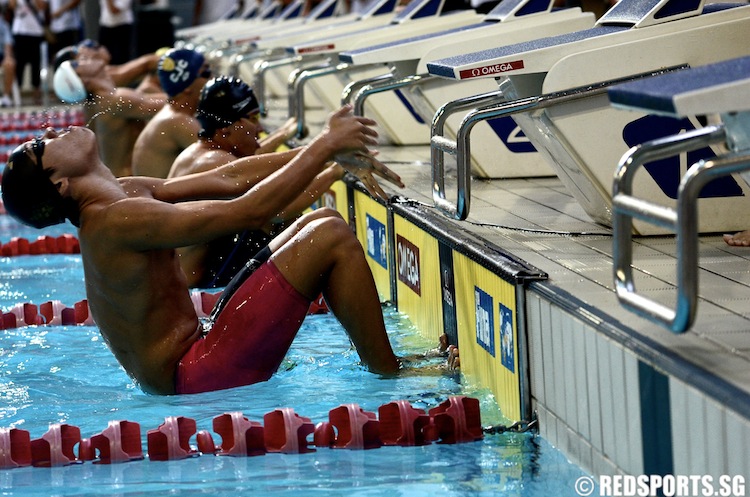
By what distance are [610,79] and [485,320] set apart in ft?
2.76

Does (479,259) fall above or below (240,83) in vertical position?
below

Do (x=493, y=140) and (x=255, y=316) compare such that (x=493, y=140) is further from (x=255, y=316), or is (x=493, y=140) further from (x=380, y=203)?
(x=255, y=316)

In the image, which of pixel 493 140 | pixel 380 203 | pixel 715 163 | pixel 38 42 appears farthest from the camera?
pixel 38 42

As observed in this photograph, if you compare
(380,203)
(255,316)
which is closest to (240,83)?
(380,203)

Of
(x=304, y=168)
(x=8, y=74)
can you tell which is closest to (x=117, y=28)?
(x=8, y=74)

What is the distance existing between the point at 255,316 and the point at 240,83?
146 centimetres

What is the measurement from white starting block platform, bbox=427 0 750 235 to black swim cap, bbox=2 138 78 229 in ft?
4.33

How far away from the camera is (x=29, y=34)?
1445cm

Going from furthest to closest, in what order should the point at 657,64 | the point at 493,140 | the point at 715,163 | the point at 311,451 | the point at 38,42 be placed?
1. the point at 38,42
2. the point at 493,140
3. the point at 657,64
4. the point at 311,451
5. the point at 715,163

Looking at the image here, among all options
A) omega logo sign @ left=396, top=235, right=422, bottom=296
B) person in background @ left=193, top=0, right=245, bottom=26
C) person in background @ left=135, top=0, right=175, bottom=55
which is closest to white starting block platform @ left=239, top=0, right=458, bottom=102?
omega logo sign @ left=396, top=235, right=422, bottom=296

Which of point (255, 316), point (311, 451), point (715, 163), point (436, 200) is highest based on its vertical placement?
point (715, 163)

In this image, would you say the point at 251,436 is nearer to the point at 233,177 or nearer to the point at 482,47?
the point at 233,177

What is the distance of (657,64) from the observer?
358 cm

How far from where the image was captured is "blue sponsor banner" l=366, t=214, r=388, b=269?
485 centimetres
